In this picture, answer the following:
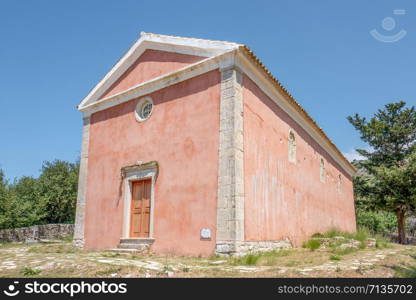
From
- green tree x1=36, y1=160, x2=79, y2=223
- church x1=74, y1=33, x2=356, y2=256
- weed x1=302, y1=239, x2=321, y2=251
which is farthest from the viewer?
green tree x1=36, y1=160, x2=79, y2=223

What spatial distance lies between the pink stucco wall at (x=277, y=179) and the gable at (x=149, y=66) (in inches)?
82.9

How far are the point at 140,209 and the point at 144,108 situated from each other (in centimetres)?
313

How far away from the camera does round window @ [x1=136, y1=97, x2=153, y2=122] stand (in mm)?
11012

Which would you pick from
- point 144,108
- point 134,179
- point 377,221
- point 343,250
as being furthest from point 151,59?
point 377,221

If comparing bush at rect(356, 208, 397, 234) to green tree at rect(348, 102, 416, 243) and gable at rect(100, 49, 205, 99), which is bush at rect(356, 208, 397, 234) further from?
gable at rect(100, 49, 205, 99)

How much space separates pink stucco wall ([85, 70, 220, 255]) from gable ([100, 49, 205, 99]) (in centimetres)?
66

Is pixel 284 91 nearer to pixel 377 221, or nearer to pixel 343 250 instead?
pixel 343 250

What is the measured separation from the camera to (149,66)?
37.3 ft


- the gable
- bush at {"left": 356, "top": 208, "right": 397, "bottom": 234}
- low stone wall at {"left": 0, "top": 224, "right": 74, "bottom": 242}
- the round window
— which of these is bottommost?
low stone wall at {"left": 0, "top": 224, "right": 74, "bottom": 242}

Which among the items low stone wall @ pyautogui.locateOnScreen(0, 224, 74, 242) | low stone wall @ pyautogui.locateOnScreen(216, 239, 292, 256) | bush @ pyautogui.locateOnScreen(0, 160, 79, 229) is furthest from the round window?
bush @ pyautogui.locateOnScreen(0, 160, 79, 229)

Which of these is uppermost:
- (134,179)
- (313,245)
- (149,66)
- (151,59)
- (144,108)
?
(151,59)

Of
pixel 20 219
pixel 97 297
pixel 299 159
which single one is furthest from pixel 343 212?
pixel 20 219

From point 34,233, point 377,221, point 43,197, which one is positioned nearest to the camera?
point 34,233

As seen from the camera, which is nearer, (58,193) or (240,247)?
(240,247)
